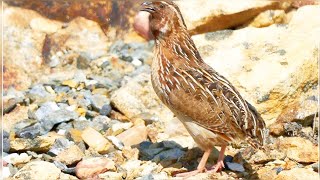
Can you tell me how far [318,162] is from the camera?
7.69 metres

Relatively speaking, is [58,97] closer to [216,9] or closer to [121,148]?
[121,148]

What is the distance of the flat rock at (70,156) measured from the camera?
781cm

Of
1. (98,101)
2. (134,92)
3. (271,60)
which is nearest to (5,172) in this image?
(98,101)

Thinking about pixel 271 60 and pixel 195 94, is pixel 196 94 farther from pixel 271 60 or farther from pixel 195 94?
pixel 271 60

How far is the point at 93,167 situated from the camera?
7.63 m

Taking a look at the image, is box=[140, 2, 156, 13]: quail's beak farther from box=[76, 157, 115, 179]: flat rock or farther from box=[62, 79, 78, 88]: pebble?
box=[62, 79, 78, 88]: pebble

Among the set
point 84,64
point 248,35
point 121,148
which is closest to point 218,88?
point 121,148

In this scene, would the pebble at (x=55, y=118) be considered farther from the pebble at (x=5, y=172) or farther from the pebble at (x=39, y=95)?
the pebble at (x=5, y=172)

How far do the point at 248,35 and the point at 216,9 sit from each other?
0.83 meters

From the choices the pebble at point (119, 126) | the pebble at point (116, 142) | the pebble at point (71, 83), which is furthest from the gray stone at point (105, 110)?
the pebble at point (71, 83)

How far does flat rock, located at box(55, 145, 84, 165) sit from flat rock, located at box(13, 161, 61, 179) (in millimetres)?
208

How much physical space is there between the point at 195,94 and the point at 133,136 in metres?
1.41

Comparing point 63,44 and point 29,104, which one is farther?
point 63,44

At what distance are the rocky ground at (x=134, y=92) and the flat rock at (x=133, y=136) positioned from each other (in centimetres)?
1
